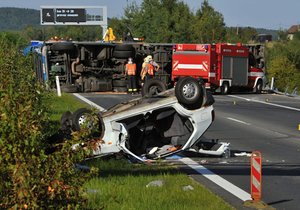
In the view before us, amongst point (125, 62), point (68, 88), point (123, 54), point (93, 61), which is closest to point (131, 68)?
point (123, 54)

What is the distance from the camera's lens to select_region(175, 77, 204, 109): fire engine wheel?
9.91 meters

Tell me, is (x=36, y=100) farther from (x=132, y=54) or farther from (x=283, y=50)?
(x=283, y=50)

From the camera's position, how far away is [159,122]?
10.5 meters

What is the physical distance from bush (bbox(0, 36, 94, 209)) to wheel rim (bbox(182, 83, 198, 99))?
573cm

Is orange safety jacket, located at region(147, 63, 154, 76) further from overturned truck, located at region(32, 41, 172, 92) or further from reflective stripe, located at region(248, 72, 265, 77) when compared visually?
reflective stripe, located at region(248, 72, 265, 77)

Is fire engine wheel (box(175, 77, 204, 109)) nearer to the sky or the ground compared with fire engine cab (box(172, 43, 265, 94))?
nearer to the sky

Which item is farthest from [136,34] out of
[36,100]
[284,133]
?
[36,100]

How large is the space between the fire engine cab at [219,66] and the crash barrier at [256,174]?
2397 centimetres

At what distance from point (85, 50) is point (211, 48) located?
20.9 ft

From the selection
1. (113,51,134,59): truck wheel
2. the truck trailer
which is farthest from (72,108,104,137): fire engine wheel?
(113,51,134,59): truck wheel

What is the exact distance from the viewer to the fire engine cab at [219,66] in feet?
105

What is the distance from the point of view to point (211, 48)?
32062 millimetres

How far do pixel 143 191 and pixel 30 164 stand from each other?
4046mm

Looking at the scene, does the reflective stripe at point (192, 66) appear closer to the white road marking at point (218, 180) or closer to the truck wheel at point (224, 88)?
the truck wheel at point (224, 88)
